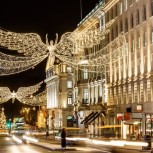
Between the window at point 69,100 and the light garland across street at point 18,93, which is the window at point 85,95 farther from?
the window at point 69,100

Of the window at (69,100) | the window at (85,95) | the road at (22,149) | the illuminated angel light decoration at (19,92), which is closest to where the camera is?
the road at (22,149)

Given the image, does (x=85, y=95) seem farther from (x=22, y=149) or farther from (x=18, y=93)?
(x=22, y=149)

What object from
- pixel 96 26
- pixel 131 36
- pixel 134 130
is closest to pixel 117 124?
pixel 134 130

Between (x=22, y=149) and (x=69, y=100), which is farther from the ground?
(x=69, y=100)

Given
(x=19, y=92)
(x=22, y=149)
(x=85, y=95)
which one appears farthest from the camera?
(x=85, y=95)

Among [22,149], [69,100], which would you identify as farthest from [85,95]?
[22,149]

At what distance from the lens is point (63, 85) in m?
127

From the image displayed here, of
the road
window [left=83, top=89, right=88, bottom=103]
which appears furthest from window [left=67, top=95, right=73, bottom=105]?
the road

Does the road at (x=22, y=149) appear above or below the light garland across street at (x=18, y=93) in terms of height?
below

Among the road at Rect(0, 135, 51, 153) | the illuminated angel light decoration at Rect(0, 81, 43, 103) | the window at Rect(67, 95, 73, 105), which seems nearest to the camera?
the road at Rect(0, 135, 51, 153)

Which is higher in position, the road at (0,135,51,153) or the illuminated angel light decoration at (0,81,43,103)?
A: the illuminated angel light decoration at (0,81,43,103)

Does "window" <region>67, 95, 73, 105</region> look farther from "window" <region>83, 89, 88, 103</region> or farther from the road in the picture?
the road

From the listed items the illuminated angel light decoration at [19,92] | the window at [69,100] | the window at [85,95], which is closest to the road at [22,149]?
the illuminated angel light decoration at [19,92]

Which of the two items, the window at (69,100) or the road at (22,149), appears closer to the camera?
the road at (22,149)
